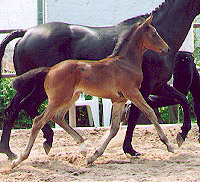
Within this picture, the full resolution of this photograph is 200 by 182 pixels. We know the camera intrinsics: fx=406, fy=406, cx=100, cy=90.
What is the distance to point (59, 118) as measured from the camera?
426 centimetres

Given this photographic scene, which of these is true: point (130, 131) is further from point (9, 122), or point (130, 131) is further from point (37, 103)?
point (9, 122)

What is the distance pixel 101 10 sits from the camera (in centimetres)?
1104

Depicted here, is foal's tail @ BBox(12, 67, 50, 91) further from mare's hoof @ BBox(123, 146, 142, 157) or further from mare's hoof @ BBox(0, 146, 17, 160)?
mare's hoof @ BBox(123, 146, 142, 157)

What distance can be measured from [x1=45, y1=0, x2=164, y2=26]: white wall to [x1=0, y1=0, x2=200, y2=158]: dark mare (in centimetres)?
629

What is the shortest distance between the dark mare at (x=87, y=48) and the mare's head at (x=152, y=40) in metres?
0.38

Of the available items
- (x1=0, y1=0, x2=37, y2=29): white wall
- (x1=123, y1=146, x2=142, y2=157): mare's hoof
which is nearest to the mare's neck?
(x1=123, y1=146, x2=142, y2=157): mare's hoof

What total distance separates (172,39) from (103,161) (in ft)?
5.36

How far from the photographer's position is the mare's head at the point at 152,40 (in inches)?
163

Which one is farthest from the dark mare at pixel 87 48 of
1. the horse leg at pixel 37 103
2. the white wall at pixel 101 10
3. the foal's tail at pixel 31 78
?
the white wall at pixel 101 10

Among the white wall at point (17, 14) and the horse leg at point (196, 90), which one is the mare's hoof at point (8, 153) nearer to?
the horse leg at point (196, 90)

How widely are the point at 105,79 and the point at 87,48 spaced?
2.58 ft

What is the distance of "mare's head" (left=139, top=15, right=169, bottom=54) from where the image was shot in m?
4.13

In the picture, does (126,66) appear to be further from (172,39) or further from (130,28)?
(172,39)

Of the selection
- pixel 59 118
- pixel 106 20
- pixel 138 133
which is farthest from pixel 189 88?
pixel 106 20
